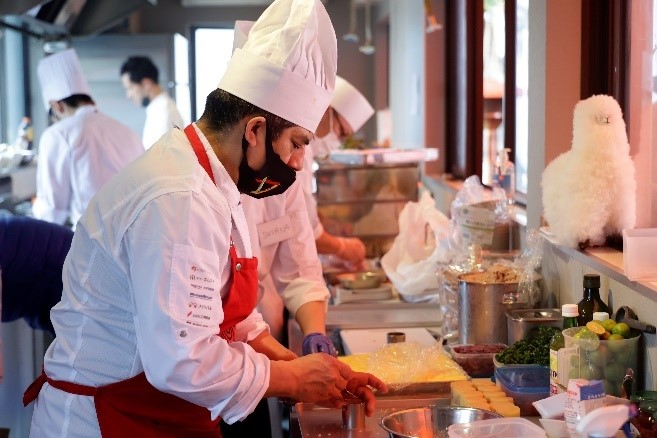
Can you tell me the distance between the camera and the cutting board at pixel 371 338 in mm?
2654

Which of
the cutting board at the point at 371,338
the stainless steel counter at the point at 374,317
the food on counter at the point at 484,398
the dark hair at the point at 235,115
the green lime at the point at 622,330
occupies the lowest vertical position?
the stainless steel counter at the point at 374,317

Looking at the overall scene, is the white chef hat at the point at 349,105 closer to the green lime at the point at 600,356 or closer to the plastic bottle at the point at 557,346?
the plastic bottle at the point at 557,346

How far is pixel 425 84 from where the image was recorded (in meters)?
5.35

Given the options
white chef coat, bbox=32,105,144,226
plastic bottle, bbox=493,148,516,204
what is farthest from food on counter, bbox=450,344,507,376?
white chef coat, bbox=32,105,144,226

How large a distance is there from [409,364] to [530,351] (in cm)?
28

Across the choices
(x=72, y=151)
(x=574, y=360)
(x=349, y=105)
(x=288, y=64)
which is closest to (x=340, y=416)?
(x=574, y=360)

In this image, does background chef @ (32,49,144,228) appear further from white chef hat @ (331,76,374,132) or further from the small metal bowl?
the small metal bowl

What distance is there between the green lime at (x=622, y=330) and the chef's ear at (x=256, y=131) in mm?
769

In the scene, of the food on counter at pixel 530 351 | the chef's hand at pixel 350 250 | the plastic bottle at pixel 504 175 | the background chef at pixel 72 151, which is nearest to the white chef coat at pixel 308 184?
the chef's hand at pixel 350 250

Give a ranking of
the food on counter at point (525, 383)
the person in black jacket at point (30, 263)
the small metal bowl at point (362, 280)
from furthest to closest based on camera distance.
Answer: the small metal bowl at point (362, 280)
the person in black jacket at point (30, 263)
the food on counter at point (525, 383)

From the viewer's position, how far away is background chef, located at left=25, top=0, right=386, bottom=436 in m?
1.58

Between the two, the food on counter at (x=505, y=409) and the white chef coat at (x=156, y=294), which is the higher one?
the white chef coat at (x=156, y=294)

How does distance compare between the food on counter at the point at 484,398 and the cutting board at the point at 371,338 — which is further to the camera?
the cutting board at the point at 371,338

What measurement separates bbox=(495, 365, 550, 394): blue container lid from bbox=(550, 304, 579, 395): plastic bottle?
0.27 feet
